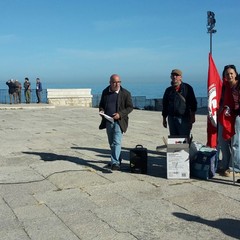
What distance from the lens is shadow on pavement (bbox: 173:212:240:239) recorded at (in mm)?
4547

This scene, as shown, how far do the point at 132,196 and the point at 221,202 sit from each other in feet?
4.08

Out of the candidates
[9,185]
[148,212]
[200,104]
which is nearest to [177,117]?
[148,212]

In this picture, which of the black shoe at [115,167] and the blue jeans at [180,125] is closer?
the blue jeans at [180,125]

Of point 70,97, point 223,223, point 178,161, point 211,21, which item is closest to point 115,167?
point 178,161

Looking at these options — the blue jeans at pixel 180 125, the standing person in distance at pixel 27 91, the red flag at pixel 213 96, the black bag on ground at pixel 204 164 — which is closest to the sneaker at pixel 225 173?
the black bag on ground at pixel 204 164

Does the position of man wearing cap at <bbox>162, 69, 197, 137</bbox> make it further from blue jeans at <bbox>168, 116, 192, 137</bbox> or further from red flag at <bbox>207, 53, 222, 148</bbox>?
red flag at <bbox>207, 53, 222, 148</bbox>

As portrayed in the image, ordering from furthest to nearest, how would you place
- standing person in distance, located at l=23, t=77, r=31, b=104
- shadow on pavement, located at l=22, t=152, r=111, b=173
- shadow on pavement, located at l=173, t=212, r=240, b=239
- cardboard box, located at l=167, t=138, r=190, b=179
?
standing person in distance, located at l=23, t=77, r=31, b=104, shadow on pavement, located at l=22, t=152, r=111, b=173, cardboard box, located at l=167, t=138, r=190, b=179, shadow on pavement, located at l=173, t=212, r=240, b=239

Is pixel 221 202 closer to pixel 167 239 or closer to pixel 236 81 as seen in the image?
pixel 167 239

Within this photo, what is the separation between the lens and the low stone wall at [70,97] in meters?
30.7

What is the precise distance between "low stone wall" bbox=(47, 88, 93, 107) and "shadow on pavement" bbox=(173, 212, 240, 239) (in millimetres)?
26112

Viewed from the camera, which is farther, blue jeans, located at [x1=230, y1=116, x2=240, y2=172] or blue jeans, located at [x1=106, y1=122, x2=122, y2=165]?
blue jeans, located at [x1=106, y1=122, x2=122, y2=165]

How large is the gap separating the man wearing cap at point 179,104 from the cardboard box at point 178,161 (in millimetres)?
706

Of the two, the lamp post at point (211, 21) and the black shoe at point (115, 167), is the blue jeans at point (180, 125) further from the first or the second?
the lamp post at point (211, 21)

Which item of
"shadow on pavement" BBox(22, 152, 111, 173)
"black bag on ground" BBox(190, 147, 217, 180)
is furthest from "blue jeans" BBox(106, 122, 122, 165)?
"black bag on ground" BBox(190, 147, 217, 180)
